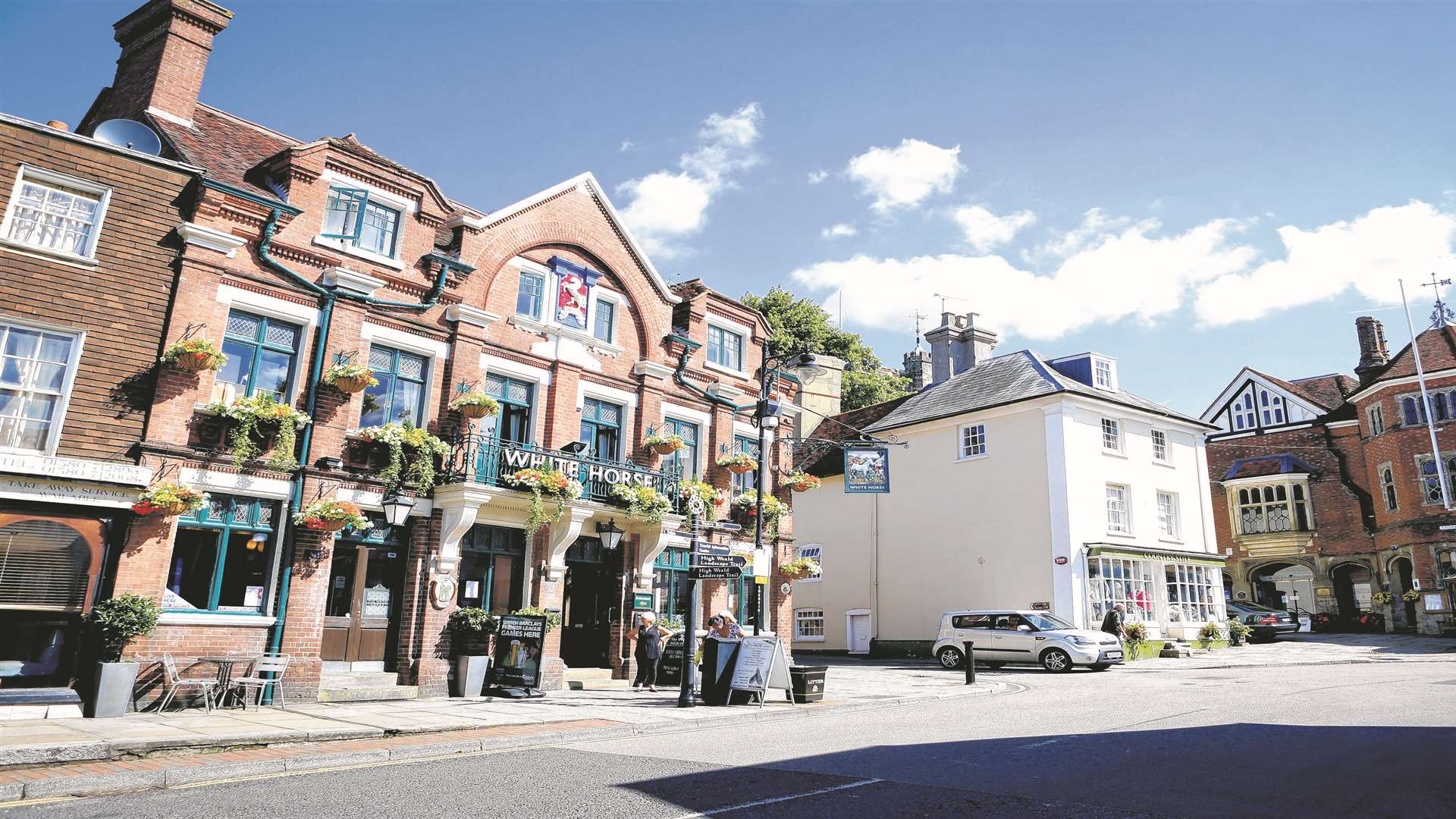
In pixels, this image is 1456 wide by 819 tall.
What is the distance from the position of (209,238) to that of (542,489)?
7.04 meters

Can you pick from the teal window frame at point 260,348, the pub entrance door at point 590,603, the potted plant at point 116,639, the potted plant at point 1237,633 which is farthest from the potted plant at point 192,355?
the potted plant at point 1237,633

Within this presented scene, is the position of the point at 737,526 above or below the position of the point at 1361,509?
below

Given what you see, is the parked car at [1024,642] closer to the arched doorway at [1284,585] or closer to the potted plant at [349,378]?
the potted plant at [349,378]

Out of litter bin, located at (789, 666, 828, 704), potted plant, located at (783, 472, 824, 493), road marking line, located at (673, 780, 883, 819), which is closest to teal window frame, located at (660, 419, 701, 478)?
potted plant, located at (783, 472, 824, 493)

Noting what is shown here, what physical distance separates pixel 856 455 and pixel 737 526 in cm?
403

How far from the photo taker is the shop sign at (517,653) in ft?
54.1

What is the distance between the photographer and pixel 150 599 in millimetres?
13148

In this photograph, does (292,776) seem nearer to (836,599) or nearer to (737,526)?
(737,526)

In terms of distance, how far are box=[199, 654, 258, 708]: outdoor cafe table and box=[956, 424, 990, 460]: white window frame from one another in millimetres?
23270

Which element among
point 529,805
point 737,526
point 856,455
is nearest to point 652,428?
point 737,526

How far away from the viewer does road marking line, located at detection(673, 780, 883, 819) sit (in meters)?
6.54

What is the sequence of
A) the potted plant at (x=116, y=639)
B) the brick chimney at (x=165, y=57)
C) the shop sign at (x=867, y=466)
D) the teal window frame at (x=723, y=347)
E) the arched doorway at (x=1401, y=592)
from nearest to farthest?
1. the potted plant at (x=116, y=639)
2. the brick chimney at (x=165, y=57)
3. the shop sign at (x=867, y=466)
4. the teal window frame at (x=723, y=347)
5. the arched doorway at (x=1401, y=592)

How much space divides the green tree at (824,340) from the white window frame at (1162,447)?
57.1 feet

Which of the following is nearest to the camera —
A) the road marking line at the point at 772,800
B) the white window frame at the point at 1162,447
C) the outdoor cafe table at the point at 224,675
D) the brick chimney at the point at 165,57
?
the road marking line at the point at 772,800
